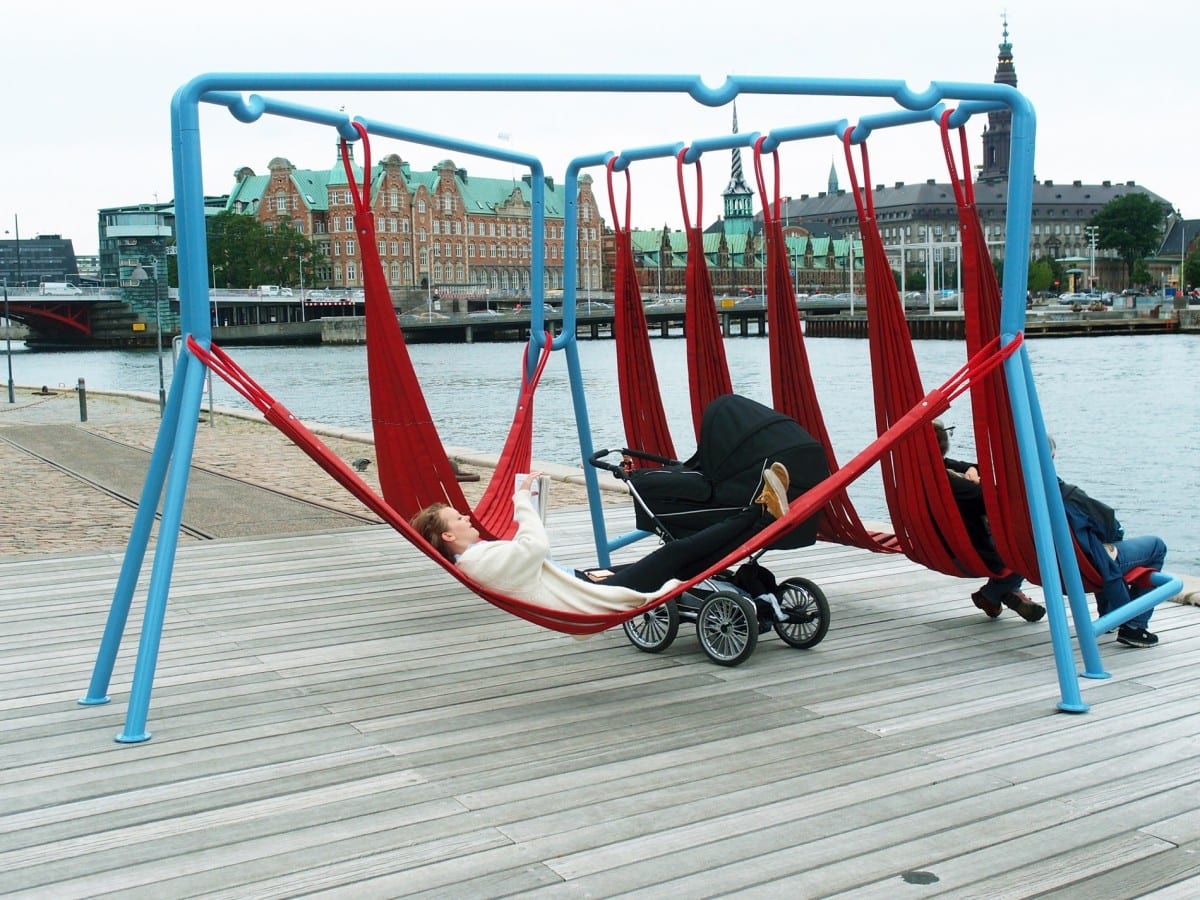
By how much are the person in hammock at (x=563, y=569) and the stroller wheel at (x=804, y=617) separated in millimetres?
302

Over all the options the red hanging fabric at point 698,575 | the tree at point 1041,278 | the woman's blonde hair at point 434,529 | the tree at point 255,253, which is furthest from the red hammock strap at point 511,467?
the tree at point 1041,278

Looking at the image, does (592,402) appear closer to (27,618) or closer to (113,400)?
(113,400)

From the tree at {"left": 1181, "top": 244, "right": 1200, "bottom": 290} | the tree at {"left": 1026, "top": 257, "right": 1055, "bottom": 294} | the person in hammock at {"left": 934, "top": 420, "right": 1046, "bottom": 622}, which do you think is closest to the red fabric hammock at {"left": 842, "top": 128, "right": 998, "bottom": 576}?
the person in hammock at {"left": 934, "top": 420, "right": 1046, "bottom": 622}

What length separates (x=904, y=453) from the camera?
535 centimetres

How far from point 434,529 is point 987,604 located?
226 cm

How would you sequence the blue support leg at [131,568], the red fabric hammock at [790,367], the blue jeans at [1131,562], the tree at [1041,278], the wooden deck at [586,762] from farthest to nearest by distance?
the tree at [1041,278] → the red fabric hammock at [790,367] → the blue jeans at [1131,562] → the blue support leg at [131,568] → the wooden deck at [586,762]

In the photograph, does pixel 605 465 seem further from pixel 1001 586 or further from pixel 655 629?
pixel 1001 586

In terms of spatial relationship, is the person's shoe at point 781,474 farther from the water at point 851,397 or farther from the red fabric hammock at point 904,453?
the water at point 851,397

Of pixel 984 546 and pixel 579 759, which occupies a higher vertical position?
pixel 984 546

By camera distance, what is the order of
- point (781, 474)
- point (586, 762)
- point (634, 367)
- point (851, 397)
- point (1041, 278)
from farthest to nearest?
point (1041, 278) → point (851, 397) → point (634, 367) → point (781, 474) → point (586, 762)

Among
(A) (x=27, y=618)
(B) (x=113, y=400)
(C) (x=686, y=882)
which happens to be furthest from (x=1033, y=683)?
(B) (x=113, y=400)

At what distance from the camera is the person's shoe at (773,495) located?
193 inches

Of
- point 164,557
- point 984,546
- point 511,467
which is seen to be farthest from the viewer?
point 511,467

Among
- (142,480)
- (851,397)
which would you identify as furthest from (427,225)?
(142,480)
